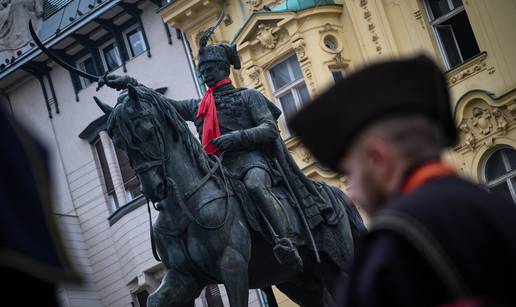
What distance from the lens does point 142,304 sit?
39.0 meters

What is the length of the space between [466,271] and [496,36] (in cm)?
2712

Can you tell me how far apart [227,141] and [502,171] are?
727 inches

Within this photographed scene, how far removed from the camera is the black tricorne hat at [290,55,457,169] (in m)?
4.80

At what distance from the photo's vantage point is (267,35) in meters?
34.9

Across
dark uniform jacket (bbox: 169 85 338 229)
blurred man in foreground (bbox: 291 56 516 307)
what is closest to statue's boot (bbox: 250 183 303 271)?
dark uniform jacket (bbox: 169 85 338 229)

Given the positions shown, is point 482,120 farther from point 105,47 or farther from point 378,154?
point 378,154

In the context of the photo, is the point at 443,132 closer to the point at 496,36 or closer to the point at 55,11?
the point at 496,36

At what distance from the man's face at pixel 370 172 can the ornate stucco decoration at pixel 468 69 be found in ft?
87.9

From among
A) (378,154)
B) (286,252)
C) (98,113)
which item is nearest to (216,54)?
(286,252)

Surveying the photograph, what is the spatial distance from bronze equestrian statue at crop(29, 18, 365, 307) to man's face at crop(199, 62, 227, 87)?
10 millimetres

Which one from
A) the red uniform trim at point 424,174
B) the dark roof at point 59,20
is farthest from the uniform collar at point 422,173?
the dark roof at point 59,20

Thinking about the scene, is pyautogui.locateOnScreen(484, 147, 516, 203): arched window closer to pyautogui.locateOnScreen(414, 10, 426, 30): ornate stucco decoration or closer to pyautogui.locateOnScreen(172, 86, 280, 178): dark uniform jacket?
pyautogui.locateOnScreen(414, 10, 426, 30): ornate stucco decoration

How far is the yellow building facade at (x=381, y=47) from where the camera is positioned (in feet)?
102

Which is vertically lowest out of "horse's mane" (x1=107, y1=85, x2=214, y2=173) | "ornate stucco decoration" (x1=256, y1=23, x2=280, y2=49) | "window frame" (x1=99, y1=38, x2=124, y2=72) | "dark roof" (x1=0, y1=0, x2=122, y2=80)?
"horse's mane" (x1=107, y1=85, x2=214, y2=173)
